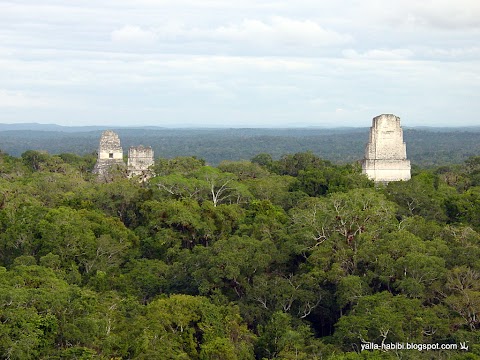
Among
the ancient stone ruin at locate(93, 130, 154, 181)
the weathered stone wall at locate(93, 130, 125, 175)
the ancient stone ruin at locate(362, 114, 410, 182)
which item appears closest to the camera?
the ancient stone ruin at locate(362, 114, 410, 182)

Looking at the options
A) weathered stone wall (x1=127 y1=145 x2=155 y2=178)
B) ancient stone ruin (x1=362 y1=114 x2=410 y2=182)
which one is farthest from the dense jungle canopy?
weathered stone wall (x1=127 y1=145 x2=155 y2=178)

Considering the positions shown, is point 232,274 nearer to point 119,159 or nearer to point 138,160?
point 138,160

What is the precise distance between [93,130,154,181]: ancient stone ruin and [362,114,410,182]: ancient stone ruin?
997 centimetres

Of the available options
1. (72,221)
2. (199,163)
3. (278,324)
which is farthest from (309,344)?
(199,163)

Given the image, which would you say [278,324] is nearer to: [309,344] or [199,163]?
[309,344]

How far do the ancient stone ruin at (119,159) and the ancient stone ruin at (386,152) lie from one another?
9.97 m

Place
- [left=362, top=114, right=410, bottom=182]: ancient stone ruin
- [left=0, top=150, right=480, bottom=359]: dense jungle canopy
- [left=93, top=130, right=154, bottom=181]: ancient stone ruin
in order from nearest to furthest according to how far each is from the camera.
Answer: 1. [left=0, top=150, right=480, bottom=359]: dense jungle canopy
2. [left=362, top=114, right=410, bottom=182]: ancient stone ruin
3. [left=93, top=130, right=154, bottom=181]: ancient stone ruin

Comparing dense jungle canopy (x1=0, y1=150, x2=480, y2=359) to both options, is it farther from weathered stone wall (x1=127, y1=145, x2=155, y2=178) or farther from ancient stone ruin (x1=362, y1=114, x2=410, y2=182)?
weathered stone wall (x1=127, y1=145, x2=155, y2=178)

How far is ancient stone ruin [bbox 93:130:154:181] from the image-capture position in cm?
3488

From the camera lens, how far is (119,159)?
3666 centimetres

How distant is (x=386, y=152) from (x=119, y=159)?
545 inches

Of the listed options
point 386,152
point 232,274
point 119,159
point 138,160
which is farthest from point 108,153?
point 232,274

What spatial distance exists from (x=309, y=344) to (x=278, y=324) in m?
0.76

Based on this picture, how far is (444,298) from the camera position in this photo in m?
16.0
